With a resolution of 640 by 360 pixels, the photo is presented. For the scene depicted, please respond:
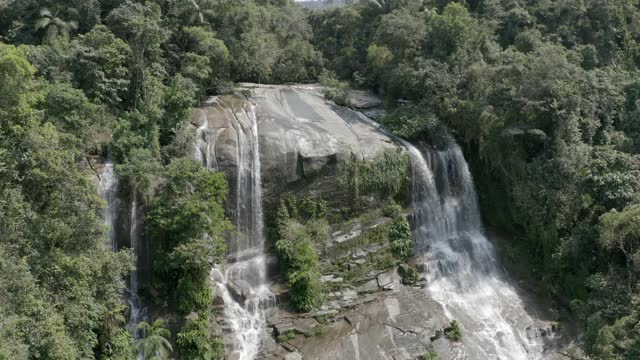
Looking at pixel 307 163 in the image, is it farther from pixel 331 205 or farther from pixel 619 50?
pixel 619 50

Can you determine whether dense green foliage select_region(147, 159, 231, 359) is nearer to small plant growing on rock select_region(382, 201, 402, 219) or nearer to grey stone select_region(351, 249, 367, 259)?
grey stone select_region(351, 249, 367, 259)

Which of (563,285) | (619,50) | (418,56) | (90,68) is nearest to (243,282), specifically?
(90,68)

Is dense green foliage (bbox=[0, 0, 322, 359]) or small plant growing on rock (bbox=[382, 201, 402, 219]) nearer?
dense green foliage (bbox=[0, 0, 322, 359])

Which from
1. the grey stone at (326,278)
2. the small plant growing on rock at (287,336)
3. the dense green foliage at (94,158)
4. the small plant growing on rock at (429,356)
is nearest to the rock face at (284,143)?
the dense green foliage at (94,158)

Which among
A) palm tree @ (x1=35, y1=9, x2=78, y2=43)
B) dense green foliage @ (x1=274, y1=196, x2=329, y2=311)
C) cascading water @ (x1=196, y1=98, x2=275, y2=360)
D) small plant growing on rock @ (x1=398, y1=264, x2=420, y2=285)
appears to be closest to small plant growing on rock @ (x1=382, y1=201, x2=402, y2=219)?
small plant growing on rock @ (x1=398, y1=264, x2=420, y2=285)

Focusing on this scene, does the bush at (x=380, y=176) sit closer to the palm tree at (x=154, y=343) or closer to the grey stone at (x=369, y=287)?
the grey stone at (x=369, y=287)

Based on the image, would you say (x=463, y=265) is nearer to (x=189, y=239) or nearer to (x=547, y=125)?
(x=547, y=125)
